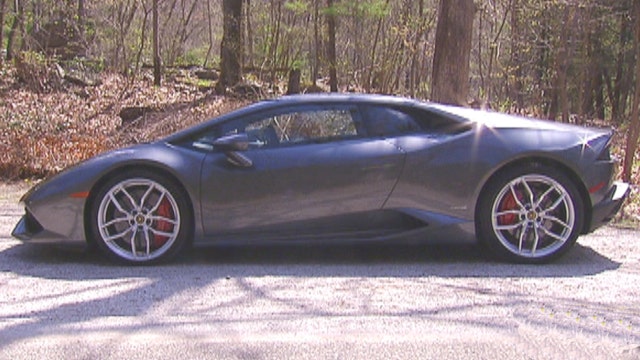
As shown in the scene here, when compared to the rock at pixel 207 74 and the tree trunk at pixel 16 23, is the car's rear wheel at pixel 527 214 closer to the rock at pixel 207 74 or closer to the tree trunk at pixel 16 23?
the tree trunk at pixel 16 23

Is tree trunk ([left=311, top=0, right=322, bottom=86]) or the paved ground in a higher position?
tree trunk ([left=311, top=0, right=322, bottom=86])

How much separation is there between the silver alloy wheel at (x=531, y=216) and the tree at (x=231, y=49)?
13679 millimetres

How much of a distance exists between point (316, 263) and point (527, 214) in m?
1.55

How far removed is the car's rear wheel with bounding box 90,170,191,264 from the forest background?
5.77 m

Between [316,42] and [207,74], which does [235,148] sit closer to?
[316,42]

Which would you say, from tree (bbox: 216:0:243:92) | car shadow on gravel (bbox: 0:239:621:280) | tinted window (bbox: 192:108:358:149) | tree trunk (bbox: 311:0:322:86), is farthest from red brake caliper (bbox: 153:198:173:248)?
tree trunk (bbox: 311:0:322:86)

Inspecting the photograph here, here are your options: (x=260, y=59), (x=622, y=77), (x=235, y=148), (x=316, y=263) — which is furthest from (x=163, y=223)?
(x=622, y=77)

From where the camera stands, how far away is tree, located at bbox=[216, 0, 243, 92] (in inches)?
722

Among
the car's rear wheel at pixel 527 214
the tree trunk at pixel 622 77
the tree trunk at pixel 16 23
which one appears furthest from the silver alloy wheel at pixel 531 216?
the tree trunk at pixel 622 77

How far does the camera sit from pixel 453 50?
8836 mm

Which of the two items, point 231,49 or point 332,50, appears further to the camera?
point 332,50

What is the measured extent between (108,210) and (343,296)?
188 cm

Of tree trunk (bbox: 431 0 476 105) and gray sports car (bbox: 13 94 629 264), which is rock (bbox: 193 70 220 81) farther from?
gray sports car (bbox: 13 94 629 264)

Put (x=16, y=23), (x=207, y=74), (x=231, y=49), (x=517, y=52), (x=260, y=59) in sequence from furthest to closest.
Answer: (x=207, y=74) < (x=517, y=52) < (x=260, y=59) < (x=16, y=23) < (x=231, y=49)
